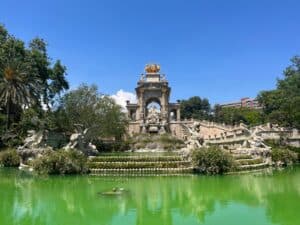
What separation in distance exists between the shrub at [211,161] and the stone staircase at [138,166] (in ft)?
2.51

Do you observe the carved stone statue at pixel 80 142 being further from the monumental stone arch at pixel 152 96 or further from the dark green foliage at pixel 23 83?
the monumental stone arch at pixel 152 96

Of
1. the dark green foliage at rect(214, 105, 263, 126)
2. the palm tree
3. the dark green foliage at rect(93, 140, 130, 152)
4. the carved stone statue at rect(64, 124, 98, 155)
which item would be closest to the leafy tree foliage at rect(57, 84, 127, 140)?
the dark green foliage at rect(93, 140, 130, 152)

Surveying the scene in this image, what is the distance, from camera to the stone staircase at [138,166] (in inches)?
986

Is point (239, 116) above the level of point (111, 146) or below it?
above

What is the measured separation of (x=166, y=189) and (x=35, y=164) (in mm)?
10908

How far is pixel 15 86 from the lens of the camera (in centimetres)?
4106

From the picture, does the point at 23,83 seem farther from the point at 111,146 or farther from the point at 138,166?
the point at 138,166

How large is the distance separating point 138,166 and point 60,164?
17.3 feet

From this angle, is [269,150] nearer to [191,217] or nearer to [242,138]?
[242,138]

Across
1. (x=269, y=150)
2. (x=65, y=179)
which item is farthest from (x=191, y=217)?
(x=269, y=150)

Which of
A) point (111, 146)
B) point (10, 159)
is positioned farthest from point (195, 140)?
point (111, 146)

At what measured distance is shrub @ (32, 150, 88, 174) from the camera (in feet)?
81.6

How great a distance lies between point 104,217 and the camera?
13.0m

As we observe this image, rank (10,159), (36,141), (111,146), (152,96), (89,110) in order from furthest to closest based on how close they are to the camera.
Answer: (152,96)
(111,146)
(89,110)
(10,159)
(36,141)
